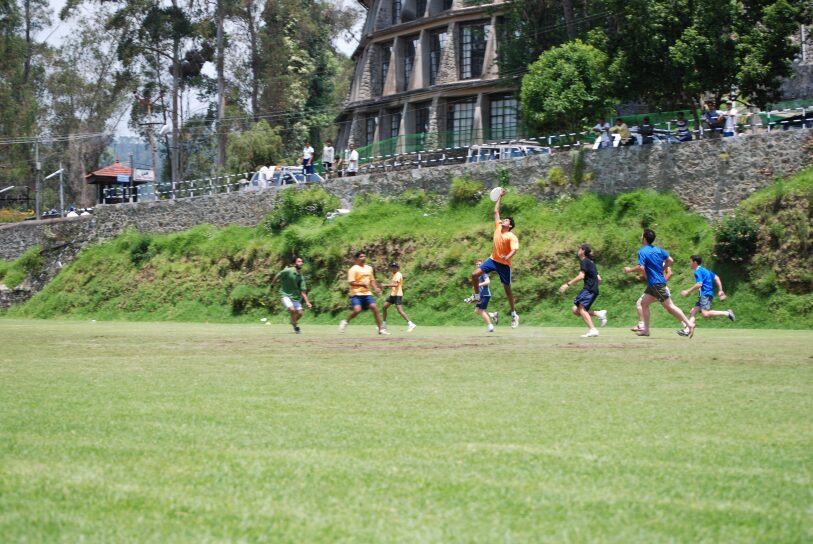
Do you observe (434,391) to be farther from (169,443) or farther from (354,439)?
(169,443)

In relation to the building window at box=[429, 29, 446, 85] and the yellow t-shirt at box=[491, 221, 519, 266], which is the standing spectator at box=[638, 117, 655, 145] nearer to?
the yellow t-shirt at box=[491, 221, 519, 266]

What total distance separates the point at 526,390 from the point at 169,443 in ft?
15.0

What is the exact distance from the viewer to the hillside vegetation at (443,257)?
32812mm

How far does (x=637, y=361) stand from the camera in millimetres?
14875

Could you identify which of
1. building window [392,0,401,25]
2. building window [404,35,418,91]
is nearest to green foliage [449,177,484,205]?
building window [404,35,418,91]

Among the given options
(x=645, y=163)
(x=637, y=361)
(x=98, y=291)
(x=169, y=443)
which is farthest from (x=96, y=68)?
(x=169, y=443)

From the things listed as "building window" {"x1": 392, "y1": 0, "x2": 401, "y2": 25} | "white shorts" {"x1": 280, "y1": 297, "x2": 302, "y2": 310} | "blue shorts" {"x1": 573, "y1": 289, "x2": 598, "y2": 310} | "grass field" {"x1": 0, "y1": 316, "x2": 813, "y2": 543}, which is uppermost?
"building window" {"x1": 392, "y1": 0, "x2": 401, "y2": 25}

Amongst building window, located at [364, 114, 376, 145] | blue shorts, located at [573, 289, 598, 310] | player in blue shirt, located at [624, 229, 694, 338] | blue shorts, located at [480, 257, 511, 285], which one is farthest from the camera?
building window, located at [364, 114, 376, 145]

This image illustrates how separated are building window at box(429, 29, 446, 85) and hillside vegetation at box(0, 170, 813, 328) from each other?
18544mm

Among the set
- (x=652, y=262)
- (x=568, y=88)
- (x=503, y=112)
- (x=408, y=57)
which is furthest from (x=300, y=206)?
(x=652, y=262)

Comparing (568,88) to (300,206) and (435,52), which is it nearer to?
(300,206)

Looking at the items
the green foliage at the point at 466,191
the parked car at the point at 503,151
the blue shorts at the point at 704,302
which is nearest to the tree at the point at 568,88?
the parked car at the point at 503,151

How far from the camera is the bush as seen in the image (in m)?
33.2

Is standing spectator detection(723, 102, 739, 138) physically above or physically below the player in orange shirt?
above
